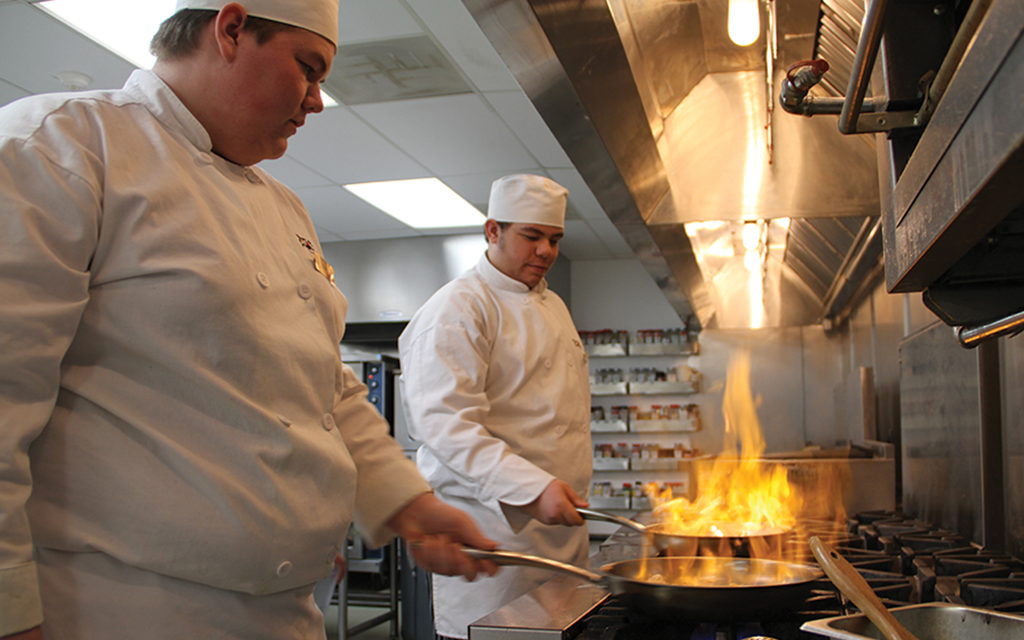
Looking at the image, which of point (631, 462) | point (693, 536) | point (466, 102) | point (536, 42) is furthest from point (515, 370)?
point (631, 462)

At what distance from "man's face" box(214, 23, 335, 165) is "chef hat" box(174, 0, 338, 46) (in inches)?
0.5

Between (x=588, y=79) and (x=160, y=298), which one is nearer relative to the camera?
(x=160, y=298)

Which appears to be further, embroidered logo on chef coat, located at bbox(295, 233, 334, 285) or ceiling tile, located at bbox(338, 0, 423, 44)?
ceiling tile, located at bbox(338, 0, 423, 44)

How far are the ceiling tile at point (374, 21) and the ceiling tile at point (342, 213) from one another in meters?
1.87

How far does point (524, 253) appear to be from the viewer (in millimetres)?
2111

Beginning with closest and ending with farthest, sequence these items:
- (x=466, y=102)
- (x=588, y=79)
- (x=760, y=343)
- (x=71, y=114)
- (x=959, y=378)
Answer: (x=71, y=114), (x=588, y=79), (x=959, y=378), (x=466, y=102), (x=760, y=343)

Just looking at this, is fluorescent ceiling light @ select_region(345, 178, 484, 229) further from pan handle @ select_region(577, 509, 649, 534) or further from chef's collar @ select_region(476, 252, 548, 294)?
pan handle @ select_region(577, 509, 649, 534)

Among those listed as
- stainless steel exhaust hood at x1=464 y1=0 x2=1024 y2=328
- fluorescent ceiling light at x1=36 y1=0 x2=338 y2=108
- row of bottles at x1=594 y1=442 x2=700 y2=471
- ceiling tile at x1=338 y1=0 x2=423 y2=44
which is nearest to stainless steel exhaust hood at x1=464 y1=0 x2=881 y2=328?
stainless steel exhaust hood at x1=464 y1=0 x2=1024 y2=328

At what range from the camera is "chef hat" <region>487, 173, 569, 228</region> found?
213 centimetres

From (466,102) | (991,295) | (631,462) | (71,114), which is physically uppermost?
Result: (466,102)

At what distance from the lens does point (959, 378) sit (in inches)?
73.0

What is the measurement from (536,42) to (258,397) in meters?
0.56

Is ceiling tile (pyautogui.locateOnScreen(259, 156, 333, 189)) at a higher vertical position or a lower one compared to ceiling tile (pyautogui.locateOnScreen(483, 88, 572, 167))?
lower

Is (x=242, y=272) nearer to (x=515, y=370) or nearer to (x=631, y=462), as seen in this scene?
(x=515, y=370)
